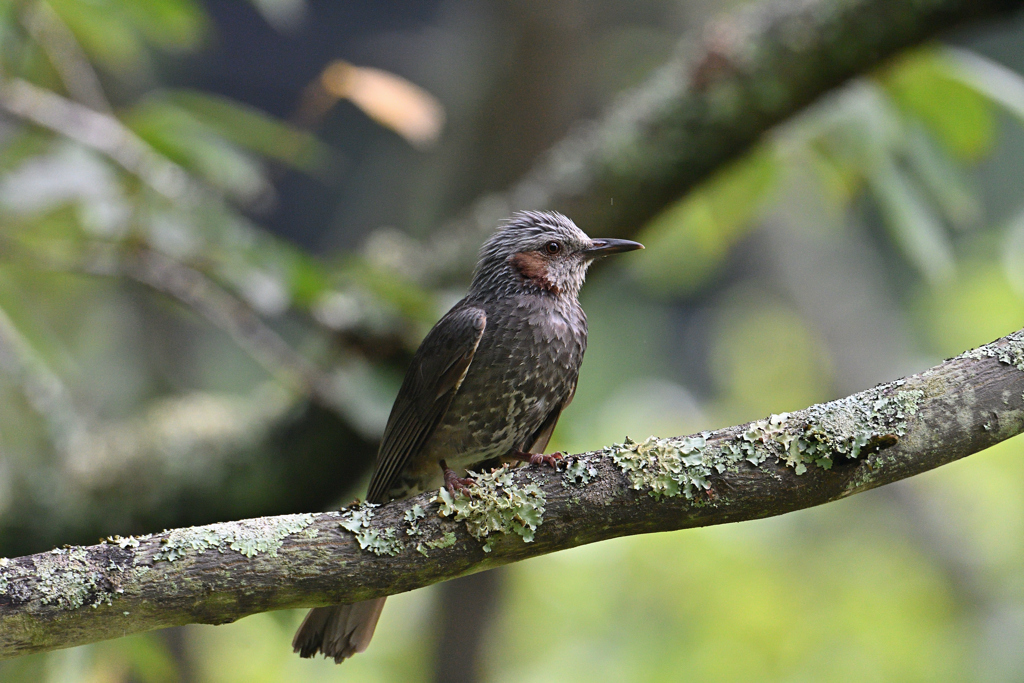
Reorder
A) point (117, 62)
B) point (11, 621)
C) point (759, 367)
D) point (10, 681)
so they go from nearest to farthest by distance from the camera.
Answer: point (11, 621)
point (10, 681)
point (117, 62)
point (759, 367)

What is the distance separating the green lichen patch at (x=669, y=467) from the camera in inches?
79.4

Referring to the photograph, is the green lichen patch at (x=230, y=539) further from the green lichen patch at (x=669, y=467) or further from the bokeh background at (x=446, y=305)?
the bokeh background at (x=446, y=305)

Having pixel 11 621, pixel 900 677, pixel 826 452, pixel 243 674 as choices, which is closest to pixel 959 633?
pixel 900 677

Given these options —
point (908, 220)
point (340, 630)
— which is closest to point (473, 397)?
point (340, 630)

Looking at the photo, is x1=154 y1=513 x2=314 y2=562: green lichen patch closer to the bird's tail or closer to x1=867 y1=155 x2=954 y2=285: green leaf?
the bird's tail

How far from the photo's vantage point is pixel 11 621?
1.92 metres

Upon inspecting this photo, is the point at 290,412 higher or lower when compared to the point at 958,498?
lower

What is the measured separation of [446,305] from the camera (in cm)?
345

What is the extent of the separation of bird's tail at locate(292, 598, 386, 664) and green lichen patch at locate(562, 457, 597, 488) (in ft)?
3.32

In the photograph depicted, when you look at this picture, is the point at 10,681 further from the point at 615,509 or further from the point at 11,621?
the point at 615,509

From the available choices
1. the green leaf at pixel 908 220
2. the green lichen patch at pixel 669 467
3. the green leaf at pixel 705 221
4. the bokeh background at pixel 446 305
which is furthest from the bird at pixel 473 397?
the green leaf at pixel 705 221

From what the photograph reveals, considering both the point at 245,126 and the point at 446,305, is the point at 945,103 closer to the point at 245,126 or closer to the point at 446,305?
the point at 446,305

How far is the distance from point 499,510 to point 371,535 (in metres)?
0.29

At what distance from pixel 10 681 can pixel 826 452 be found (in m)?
2.76
